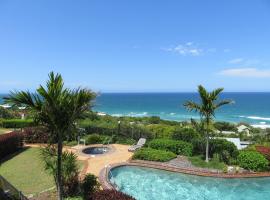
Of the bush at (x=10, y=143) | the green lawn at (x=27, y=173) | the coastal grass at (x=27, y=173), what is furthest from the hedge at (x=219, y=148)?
the bush at (x=10, y=143)

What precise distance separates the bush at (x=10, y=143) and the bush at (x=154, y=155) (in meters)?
8.12

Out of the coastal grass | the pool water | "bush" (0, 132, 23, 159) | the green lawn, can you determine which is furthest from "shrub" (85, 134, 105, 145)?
the pool water

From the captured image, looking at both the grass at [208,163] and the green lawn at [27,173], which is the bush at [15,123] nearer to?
the green lawn at [27,173]

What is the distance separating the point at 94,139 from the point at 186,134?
23.9ft

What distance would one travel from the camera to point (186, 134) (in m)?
18.1

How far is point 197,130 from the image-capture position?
1767cm

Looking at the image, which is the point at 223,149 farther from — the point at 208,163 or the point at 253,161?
the point at 253,161

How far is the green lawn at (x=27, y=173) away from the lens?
36.3ft

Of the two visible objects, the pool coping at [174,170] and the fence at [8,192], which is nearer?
the fence at [8,192]

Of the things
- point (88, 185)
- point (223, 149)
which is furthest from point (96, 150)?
point (88, 185)

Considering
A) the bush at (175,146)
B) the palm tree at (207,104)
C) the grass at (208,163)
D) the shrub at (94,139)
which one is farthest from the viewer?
the shrub at (94,139)

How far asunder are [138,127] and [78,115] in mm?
13711

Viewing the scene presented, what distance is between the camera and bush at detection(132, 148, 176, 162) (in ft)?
51.2

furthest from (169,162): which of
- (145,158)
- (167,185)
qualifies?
→ (167,185)
